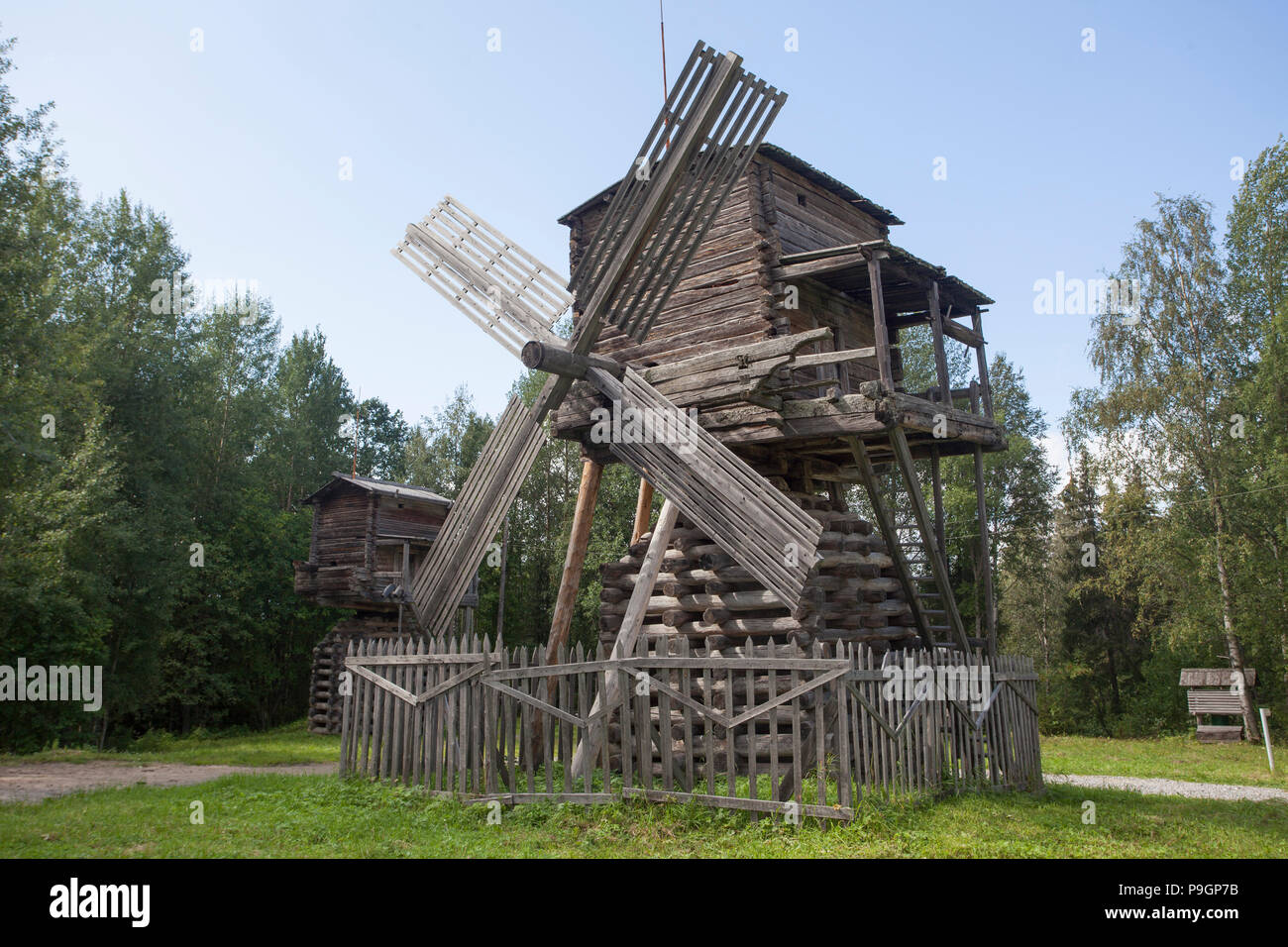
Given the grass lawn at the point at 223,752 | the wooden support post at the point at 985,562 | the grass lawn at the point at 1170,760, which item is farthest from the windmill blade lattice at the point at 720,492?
the grass lawn at the point at 223,752

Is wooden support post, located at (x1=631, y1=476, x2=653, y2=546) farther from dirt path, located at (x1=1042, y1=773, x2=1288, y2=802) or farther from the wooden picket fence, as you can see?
dirt path, located at (x1=1042, y1=773, x2=1288, y2=802)

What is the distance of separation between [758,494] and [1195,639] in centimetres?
1756

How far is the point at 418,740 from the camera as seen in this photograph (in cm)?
970

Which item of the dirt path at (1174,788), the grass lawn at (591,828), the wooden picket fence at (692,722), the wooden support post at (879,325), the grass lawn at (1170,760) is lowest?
the grass lawn at (1170,760)

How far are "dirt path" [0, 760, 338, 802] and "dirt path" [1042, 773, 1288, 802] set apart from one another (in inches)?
416

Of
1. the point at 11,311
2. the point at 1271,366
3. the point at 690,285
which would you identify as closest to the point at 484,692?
the point at 690,285

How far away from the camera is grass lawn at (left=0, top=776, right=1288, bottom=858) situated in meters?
6.90

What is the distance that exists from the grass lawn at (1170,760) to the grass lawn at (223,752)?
1365cm

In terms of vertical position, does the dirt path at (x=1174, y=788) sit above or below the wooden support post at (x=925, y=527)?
below

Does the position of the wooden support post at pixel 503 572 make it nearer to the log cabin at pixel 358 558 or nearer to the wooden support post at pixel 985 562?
the log cabin at pixel 358 558

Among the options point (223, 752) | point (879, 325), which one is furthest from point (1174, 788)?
point (223, 752)

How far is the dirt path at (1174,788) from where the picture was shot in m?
11.4

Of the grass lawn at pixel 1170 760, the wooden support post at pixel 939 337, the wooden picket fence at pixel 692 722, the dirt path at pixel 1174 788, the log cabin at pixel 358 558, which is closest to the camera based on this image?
the wooden picket fence at pixel 692 722
